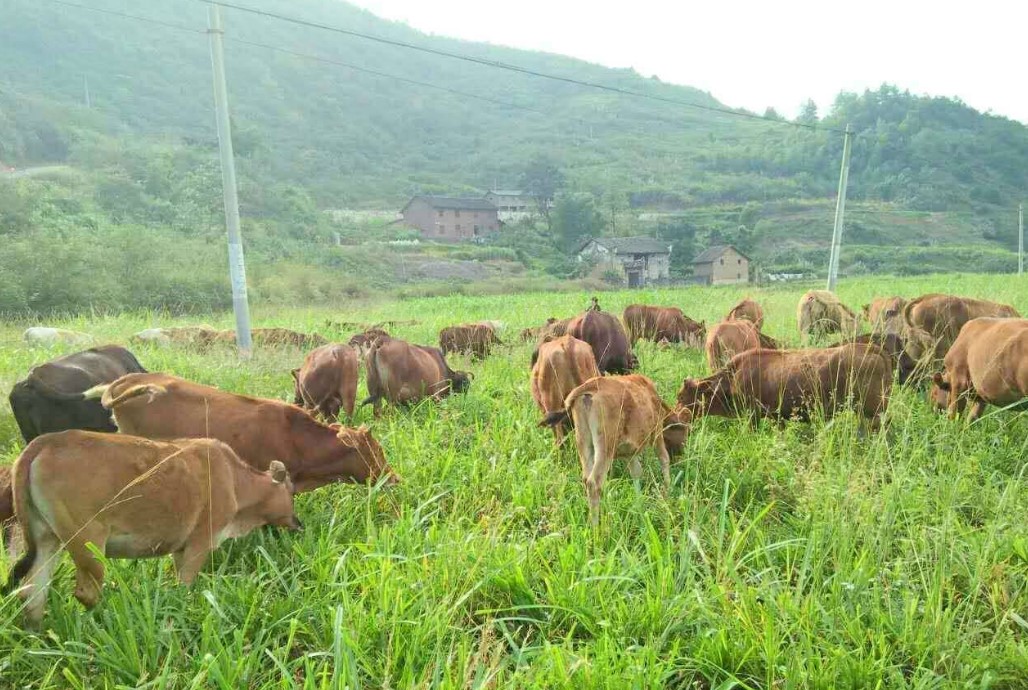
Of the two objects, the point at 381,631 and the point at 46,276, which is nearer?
the point at 381,631

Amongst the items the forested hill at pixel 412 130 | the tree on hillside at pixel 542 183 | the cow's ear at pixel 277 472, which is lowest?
the cow's ear at pixel 277 472

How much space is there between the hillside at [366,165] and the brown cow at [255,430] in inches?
614

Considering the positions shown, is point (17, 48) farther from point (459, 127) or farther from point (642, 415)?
point (642, 415)

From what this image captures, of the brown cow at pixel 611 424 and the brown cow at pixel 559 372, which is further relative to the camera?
the brown cow at pixel 559 372

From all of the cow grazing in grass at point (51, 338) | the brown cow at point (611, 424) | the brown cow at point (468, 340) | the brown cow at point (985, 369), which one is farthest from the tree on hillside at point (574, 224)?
the brown cow at point (611, 424)

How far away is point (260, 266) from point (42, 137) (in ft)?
152

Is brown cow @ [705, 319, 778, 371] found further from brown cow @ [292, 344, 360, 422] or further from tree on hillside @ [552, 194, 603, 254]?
tree on hillside @ [552, 194, 603, 254]

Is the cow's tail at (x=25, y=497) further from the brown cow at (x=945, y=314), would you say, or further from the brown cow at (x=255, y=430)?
the brown cow at (x=945, y=314)

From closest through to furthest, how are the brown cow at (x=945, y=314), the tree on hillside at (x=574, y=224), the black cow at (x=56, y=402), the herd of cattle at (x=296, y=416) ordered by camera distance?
the herd of cattle at (x=296, y=416) < the black cow at (x=56, y=402) < the brown cow at (x=945, y=314) < the tree on hillside at (x=574, y=224)

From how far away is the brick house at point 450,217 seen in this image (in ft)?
243

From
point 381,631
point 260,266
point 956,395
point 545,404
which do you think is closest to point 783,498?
point 545,404

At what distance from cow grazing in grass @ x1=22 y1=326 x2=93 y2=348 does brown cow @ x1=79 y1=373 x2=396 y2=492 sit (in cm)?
862

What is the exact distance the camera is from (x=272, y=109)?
124 meters

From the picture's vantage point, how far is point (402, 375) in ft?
26.5
